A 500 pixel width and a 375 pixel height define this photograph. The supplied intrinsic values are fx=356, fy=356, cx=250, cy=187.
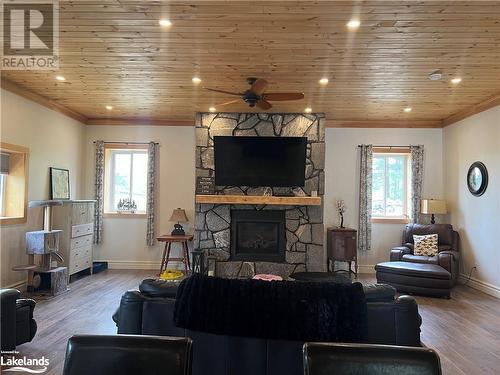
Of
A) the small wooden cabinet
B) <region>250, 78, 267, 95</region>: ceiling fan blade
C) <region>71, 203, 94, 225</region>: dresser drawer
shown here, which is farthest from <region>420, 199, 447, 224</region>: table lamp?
<region>71, 203, 94, 225</region>: dresser drawer

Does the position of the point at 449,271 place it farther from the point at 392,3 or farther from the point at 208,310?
the point at 208,310

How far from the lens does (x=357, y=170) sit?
7.09 m

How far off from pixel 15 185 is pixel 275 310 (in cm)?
488

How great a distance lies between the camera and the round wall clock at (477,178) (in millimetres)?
5779

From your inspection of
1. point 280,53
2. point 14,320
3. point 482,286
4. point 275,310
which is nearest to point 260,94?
point 280,53

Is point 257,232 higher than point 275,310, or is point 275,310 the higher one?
point 257,232

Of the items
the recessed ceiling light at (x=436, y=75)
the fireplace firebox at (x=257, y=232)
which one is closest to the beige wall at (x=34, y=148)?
the fireplace firebox at (x=257, y=232)

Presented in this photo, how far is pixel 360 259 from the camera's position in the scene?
707 centimetres

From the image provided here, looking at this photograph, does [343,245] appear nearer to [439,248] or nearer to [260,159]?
[439,248]

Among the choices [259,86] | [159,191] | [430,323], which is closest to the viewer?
[430,323]

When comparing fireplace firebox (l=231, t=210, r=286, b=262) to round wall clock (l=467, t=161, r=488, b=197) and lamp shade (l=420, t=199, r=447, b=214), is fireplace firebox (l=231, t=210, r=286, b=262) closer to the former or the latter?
lamp shade (l=420, t=199, r=447, b=214)

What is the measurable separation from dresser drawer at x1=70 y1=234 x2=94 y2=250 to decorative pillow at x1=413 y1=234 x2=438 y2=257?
5787mm

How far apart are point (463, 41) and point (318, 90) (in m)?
1.99

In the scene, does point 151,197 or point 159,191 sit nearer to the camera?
point 151,197
